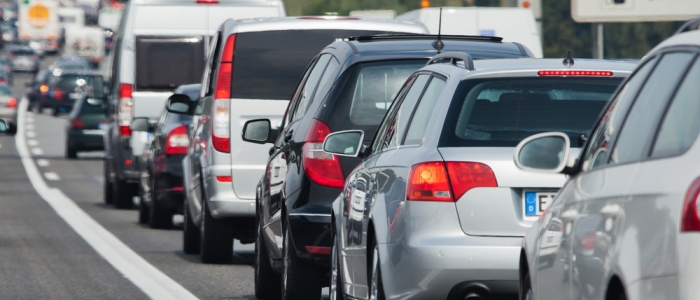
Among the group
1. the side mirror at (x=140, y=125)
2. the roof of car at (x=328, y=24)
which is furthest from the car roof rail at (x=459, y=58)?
the side mirror at (x=140, y=125)

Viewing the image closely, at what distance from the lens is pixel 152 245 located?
565 inches

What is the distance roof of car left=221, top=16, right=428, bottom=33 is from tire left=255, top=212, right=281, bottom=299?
2.12m

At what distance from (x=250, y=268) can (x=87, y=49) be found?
9532cm

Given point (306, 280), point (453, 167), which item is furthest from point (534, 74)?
point (306, 280)

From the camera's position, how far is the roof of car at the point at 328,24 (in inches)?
445

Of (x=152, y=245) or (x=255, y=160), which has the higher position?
(x=255, y=160)

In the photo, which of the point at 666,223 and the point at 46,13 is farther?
the point at 46,13

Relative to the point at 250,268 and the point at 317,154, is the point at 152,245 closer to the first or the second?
the point at 250,268

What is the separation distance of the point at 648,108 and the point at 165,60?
15363mm

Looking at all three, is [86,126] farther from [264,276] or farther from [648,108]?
[648,108]

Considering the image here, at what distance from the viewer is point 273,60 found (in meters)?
11.5

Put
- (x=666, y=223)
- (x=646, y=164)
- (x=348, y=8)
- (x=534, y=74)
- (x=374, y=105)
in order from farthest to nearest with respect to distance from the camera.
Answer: (x=348, y=8) < (x=374, y=105) < (x=534, y=74) < (x=646, y=164) < (x=666, y=223)

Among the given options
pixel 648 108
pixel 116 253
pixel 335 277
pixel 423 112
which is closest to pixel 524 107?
pixel 423 112

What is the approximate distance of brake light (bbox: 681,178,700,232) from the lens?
11.6 feet
